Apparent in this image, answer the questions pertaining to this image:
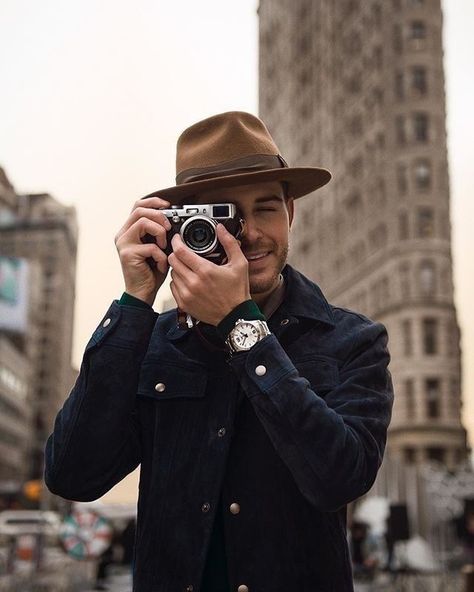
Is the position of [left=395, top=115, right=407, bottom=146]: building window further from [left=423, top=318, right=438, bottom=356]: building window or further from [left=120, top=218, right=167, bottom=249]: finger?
[left=120, top=218, right=167, bottom=249]: finger

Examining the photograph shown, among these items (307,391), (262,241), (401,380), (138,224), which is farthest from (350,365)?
(401,380)

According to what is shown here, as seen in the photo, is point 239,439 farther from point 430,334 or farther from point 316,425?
point 430,334

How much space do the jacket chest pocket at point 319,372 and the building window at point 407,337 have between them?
51934 mm

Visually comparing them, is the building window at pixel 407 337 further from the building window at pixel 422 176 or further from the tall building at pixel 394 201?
the building window at pixel 422 176

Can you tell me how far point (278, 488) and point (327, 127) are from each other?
215 ft

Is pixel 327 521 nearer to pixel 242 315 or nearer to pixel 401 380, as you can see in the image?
pixel 242 315

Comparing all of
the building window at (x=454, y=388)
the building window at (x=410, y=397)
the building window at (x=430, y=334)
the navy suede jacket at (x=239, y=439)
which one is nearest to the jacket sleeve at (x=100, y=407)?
the navy suede jacket at (x=239, y=439)

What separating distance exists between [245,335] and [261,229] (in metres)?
0.28

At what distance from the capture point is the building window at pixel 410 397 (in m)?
51.2

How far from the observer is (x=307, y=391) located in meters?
1.64

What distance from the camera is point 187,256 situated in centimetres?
170

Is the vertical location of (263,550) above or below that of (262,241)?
below

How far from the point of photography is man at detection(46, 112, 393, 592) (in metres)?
1.65

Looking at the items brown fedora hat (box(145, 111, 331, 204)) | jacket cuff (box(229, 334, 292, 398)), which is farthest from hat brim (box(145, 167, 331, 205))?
jacket cuff (box(229, 334, 292, 398))
